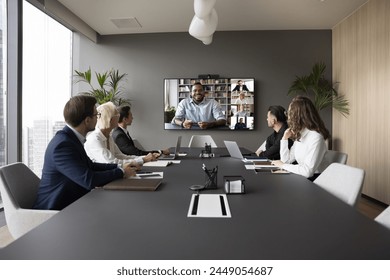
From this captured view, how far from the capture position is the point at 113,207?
4.45 ft

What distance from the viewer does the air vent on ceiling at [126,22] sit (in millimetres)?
5705

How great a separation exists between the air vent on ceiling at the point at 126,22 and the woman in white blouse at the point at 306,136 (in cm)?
403

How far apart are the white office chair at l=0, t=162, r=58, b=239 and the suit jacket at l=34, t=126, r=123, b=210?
0.10 m

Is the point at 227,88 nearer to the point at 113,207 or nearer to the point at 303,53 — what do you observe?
the point at 303,53

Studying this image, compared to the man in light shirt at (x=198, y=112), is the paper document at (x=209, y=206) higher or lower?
lower

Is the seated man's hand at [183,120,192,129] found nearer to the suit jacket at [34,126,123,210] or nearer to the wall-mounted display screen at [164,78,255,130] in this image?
the wall-mounted display screen at [164,78,255,130]

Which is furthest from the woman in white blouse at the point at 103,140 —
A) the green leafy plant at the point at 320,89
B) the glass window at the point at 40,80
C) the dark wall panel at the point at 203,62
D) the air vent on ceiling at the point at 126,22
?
the green leafy plant at the point at 320,89

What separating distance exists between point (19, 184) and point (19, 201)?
0.10 m

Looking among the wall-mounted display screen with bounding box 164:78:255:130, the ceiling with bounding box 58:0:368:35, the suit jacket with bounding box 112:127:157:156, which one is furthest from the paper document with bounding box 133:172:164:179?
the wall-mounted display screen with bounding box 164:78:255:130

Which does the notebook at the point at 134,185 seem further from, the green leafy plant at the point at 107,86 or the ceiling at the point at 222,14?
the green leafy plant at the point at 107,86

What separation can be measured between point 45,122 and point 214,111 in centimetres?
323

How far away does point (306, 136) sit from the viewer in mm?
2756

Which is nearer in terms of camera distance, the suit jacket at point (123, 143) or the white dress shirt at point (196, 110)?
the suit jacket at point (123, 143)
